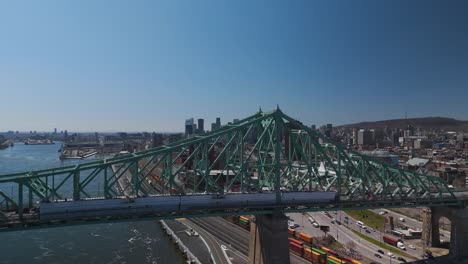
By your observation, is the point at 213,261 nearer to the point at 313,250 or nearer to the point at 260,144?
the point at 313,250

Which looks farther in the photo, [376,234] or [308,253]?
[376,234]

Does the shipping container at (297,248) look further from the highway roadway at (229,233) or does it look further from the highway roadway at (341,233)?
the highway roadway at (341,233)

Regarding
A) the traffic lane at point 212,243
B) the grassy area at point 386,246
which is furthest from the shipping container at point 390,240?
the traffic lane at point 212,243

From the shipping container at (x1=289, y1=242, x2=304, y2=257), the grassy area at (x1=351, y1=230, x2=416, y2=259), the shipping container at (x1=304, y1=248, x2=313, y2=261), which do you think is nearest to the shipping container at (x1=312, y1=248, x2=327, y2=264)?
the shipping container at (x1=304, y1=248, x2=313, y2=261)

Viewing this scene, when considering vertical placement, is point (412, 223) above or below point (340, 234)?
above

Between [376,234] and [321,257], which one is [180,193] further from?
[376,234]

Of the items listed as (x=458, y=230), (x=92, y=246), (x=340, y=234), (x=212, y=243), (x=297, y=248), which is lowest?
(x=92, y=246)

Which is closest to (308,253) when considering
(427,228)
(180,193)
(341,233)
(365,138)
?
(341,233)

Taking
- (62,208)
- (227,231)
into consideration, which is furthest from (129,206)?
(227,231)
